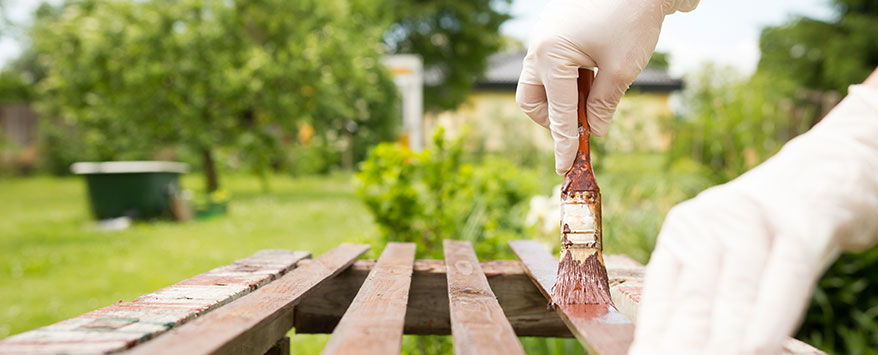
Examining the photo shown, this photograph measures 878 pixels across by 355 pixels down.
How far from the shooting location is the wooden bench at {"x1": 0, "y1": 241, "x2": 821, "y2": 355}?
932 mm

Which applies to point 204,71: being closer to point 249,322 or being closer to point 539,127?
point 539,127

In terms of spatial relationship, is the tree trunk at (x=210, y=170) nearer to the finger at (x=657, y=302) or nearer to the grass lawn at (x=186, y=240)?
the grass lawn at (x=186, y=240)

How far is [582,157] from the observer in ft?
4.36

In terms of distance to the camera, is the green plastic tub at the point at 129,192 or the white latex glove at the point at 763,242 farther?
the green plastic tub at the point at 129,192

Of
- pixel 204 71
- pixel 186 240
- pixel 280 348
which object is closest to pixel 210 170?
pixel 204 71

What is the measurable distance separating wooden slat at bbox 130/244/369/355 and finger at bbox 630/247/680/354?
59 cm

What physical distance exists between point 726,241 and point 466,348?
392 millimetres

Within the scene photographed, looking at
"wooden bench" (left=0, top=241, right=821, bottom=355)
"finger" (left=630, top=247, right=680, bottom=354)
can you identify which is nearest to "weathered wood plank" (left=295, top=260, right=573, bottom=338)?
"wooden bench" (left=0, top=241, right=821, bottom=355)

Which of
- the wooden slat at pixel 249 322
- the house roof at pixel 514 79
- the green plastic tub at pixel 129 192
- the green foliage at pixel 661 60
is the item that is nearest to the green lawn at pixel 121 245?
the green plastic tub at pixel 129 192

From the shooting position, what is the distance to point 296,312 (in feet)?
5.67

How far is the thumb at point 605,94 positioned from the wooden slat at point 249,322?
2.37 feet

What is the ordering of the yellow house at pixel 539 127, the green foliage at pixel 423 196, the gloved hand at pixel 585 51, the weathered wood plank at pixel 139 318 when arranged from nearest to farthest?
the weathered wood plank at pixel 139 318, the gloved hand at pixel 585 51, the green foliage at pixel 423 196, the yellow house at pixel 539 127

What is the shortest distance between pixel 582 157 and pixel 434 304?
0.68 meters

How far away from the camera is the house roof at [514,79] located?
22781 mm
